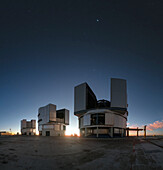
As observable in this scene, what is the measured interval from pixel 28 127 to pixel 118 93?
88649mm

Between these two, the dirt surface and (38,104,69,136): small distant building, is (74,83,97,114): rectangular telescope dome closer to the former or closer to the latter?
(38,104,69,136): small distant building

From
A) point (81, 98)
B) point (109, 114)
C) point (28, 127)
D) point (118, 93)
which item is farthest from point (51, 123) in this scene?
point (28, 127)

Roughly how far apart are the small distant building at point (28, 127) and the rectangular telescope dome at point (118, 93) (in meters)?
82.4

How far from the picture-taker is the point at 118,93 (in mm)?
46750

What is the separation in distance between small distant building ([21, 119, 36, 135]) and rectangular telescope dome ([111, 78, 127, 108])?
82.4 metres

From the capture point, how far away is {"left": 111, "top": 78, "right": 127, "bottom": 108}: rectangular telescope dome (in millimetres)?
46312

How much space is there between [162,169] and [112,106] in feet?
131

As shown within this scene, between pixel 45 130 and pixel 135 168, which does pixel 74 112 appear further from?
pixel 135 168

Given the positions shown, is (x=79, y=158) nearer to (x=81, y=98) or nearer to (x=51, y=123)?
(x=81, y=98)

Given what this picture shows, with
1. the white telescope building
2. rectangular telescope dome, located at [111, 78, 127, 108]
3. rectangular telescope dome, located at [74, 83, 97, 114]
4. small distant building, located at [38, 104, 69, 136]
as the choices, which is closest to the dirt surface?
the white telescope building

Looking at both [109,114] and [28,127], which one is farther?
[28,127]

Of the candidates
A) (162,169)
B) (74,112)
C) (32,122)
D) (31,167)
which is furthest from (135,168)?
(32,122)

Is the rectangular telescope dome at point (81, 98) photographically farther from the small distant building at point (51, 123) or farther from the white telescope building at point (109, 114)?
the small distant building at point (51, 123)

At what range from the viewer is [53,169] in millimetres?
6539
